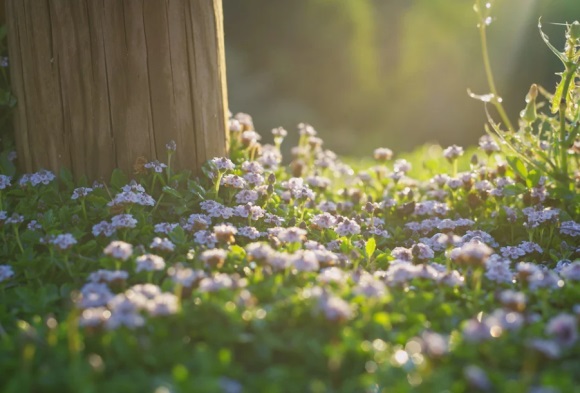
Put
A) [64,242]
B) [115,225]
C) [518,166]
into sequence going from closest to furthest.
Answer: [64,242], [115,225], [518,166]

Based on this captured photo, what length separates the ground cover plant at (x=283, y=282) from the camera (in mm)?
2160

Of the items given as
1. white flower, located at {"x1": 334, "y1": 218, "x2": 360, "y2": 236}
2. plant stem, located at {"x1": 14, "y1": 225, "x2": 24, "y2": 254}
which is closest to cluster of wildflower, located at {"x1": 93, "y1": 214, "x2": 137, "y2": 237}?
plant stem, located at {"x1": 14, "y1": 225, "x2": 24, "y2": 254}

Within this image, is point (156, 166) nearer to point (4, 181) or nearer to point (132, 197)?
point (132, 197)

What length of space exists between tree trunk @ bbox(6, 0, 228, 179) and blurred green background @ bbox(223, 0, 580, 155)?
8.41 m

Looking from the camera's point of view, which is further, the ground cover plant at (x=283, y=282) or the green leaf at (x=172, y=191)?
the green leaf at (x=172, y=191)

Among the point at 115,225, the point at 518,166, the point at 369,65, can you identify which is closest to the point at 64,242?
the point at 115,225

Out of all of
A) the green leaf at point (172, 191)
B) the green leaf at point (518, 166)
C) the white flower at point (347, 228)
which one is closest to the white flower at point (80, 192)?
the green leaf at point (172, 191)

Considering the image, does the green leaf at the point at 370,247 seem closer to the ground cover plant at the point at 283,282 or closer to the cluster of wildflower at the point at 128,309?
the ground cover plant at the point at 283,282

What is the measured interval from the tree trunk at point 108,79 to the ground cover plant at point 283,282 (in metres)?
0.14

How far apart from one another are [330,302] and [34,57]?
2343 millimetres

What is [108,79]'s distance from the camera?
12.1 ft

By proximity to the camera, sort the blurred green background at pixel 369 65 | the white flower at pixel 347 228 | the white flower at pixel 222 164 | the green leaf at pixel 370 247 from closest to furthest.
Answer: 1. the green leaf at pixel 370 247
2. the white flower at pixel 347 228
3. the white flower at pixel 222 164
4. the blurred green background at pixel 369 65

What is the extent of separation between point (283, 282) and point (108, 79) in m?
1.63

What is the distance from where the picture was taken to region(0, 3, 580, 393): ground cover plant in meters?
2.16
